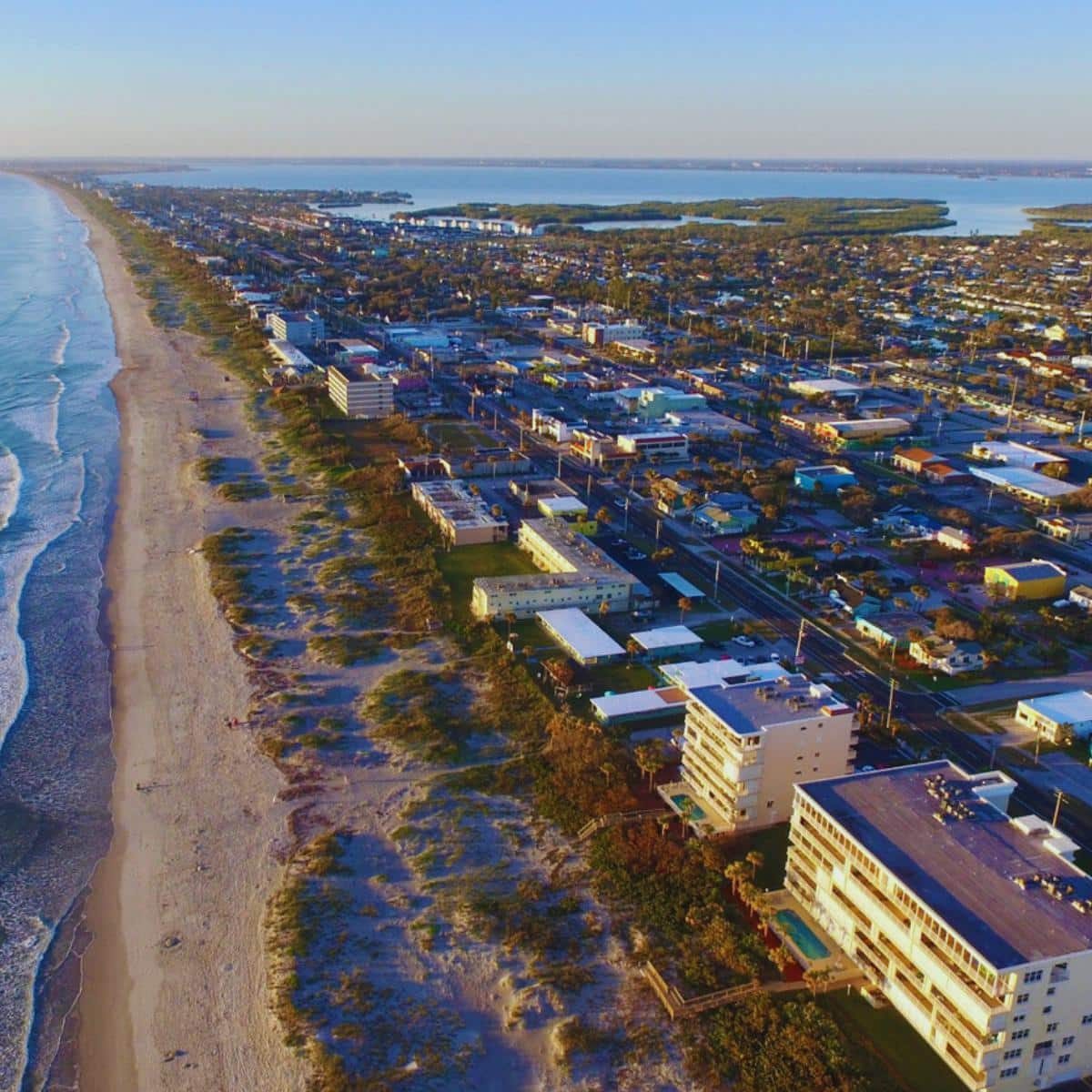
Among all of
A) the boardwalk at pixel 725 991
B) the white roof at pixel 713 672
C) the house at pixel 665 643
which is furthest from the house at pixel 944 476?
the boardwalk at pixel 725 991

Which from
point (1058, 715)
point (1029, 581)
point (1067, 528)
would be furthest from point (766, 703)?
point (1067, 528)

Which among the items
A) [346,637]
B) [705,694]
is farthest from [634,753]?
[346,637]

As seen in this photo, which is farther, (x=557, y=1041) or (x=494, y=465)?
(x=494, y=465)

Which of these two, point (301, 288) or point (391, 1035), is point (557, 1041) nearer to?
point (391, 1035)

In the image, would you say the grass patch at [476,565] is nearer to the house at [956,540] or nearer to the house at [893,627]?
the house at [893,627]

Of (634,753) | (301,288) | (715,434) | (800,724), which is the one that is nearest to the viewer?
(800,724)

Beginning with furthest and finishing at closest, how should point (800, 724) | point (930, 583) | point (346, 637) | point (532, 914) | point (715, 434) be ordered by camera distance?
1. point (715, 434)
2. point (930, 583)
3. point (346, 637)
4. point (800, 724)
5. point (532, 914)

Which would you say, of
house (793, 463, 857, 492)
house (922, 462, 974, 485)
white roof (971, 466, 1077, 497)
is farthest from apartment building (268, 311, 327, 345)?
white roof (971, 466, 1077, 497)
